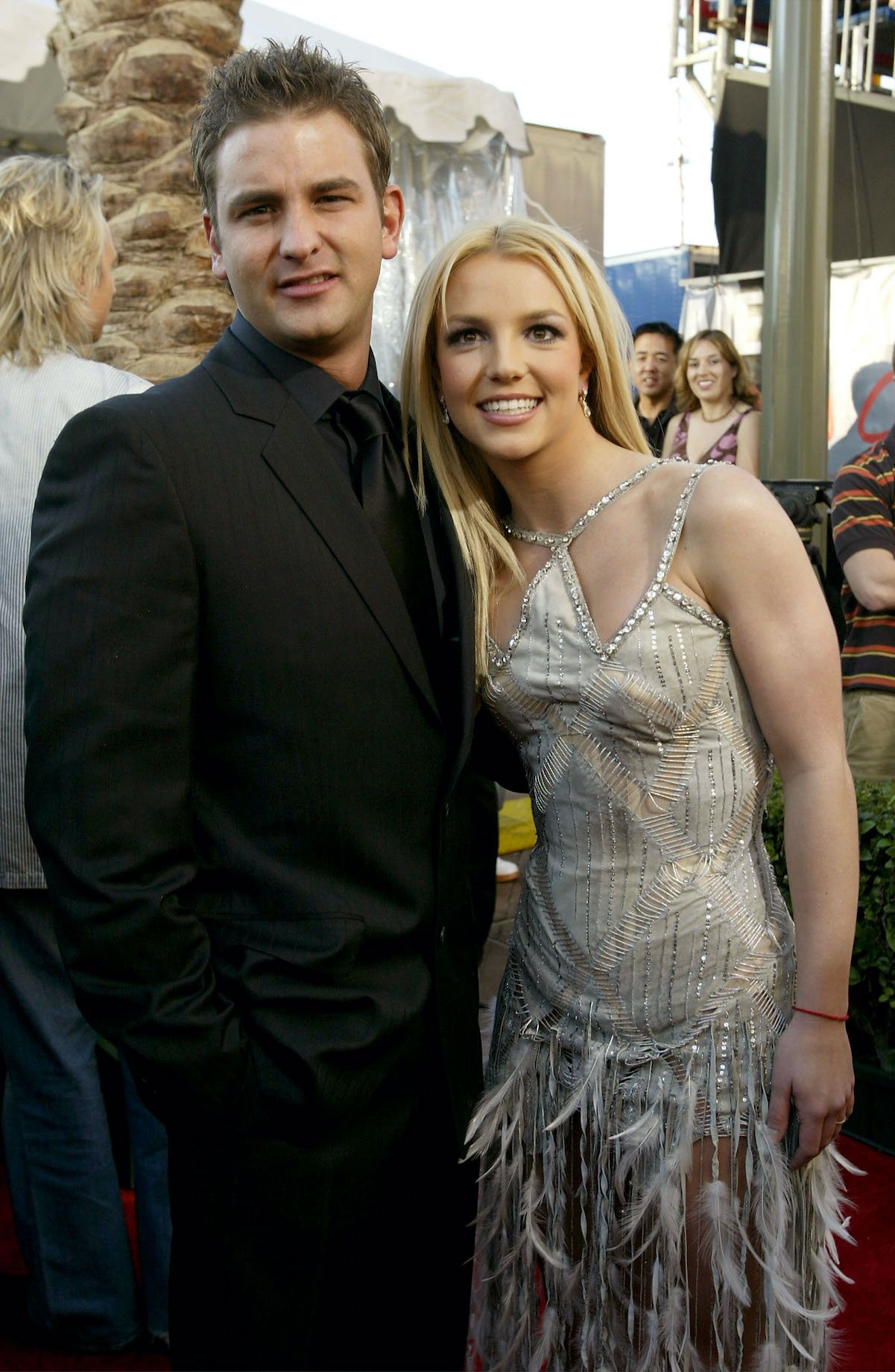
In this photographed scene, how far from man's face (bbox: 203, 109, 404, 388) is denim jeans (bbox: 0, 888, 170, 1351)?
4.26 feet

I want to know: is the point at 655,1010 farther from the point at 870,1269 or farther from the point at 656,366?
the point at 656,366

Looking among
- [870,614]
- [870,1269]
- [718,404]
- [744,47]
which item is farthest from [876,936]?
[744,47]

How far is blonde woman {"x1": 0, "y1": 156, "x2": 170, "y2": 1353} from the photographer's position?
2.21m

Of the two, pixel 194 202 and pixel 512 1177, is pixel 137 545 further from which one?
pixel 194 202

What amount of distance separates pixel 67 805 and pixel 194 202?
2986mm

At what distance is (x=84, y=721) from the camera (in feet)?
4.34

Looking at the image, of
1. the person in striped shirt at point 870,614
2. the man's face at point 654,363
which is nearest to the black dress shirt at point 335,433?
the person in striped shirt at point 870,614

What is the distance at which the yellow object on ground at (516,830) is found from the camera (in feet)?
14.0

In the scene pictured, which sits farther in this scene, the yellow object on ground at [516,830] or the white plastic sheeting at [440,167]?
the white plastic sheeting at [440,167]

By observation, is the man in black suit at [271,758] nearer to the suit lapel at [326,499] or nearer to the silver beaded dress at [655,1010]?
the suit lapel at [326,499]

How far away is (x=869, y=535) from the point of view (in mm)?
3416

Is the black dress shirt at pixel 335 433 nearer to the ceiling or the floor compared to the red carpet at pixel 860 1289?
nearer to the ceiling

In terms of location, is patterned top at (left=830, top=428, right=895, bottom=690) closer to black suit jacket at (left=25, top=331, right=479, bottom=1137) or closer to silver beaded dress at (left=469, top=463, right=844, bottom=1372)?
silver beaded dress at (left=469, top=463, right=844, bottom=1372)

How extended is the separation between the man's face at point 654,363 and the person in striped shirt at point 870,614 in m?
2.60
